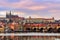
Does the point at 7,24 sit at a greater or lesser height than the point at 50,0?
lesser

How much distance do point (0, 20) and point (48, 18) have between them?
5.84 ft

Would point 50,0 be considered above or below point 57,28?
above

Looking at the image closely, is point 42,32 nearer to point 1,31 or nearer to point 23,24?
point 23,24

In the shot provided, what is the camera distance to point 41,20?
985 cm

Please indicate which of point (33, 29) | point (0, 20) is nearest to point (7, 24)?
point (0, 20)

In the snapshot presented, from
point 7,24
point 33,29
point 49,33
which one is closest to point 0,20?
point 7,24

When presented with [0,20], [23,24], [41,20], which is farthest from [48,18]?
[0,20]

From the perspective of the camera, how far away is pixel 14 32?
33.2 feet

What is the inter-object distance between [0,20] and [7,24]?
0.32 m

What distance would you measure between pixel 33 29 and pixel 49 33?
2.12 feet

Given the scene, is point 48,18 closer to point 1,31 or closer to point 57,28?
point 57,28

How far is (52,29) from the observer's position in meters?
9.67

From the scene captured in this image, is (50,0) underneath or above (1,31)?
above

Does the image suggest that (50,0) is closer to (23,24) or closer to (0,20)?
(23,24)
